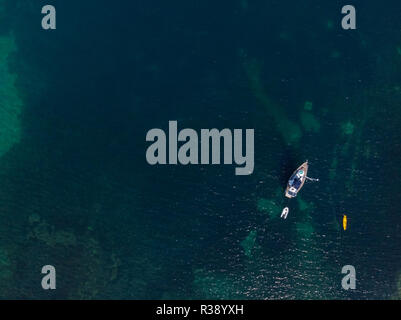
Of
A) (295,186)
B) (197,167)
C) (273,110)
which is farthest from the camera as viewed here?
(273,110)

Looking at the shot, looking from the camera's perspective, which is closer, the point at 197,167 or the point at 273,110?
the point at 197,167

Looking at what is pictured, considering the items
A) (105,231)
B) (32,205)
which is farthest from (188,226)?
(32,205)

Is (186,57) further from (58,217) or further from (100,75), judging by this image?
(58,217)
